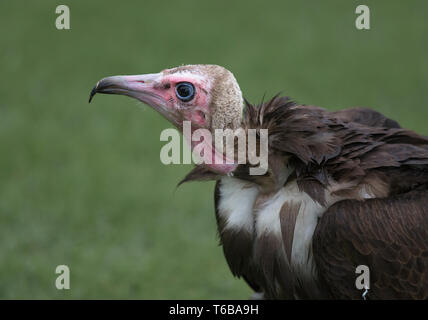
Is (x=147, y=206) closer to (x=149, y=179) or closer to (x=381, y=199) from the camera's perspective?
(x=149, y=179)

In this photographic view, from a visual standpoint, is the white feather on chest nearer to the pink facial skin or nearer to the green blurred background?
the pink facial skin

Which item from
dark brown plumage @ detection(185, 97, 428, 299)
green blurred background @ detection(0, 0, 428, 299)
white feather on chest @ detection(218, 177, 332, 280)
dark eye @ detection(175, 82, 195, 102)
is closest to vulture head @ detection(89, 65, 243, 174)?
dark eye @ detection(175, 82, 195, 102)

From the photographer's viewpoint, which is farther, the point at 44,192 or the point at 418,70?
the point at 418,70

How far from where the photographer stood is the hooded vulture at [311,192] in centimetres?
354

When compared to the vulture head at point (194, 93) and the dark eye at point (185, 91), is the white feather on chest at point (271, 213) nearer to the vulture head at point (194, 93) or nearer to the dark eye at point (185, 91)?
the vulture head at point (194, 93)

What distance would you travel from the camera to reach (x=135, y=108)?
392 inches

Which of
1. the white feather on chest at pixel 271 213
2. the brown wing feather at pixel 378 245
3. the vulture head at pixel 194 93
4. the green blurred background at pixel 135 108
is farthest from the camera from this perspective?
the green blurred background at pixel 135 108

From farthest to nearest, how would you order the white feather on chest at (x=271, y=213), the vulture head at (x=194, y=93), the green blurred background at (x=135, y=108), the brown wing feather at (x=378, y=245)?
the green blurred background at (x=135, y=108)
the white feather on chest at (x=271, y=213)
the vulture head at (x=194, y=93)
the brown wing feather at (x=378, y=245)

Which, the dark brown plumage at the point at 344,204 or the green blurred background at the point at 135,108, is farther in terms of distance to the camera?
the green blurred background at the point at 135,108

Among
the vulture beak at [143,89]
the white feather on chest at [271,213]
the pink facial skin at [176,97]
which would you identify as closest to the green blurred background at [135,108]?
the white feather on chest at [271,213]

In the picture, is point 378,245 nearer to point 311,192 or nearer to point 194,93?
point 311,192

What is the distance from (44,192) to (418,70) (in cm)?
776
